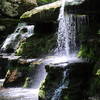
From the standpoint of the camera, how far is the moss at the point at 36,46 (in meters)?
17.5

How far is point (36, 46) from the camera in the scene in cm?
1803

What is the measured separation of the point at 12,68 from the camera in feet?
52.8

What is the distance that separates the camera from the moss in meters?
17.5

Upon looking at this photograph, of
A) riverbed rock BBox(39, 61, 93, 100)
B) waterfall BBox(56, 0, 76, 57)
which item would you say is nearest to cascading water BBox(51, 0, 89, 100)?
waterfall BBox(56, 0, 76, 57)

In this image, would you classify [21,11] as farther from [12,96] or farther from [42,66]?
[12,96]

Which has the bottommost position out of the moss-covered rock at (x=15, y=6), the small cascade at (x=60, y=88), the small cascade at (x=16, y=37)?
the small cascade at (x=16, y=37)

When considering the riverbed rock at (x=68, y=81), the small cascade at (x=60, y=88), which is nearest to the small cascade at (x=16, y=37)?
the riverbed rock at (x=68, y=81)

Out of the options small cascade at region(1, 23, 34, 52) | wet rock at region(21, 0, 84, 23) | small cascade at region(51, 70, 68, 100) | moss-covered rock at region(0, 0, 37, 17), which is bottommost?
small cascade at region(1, 23, 34, 52)

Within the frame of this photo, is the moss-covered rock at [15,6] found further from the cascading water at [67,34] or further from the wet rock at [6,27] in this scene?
the cascading water at [67,34]

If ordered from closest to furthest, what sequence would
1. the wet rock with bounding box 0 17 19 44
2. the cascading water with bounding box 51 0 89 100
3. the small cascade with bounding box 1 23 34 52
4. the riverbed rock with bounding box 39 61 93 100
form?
the riverbed rock with bounding box 39 61 93 100 → the cascading water with bounding box 51 0 89 100 → the small cascade with bounding box 1 23 34 52 → the wet rock with bounding box 0 17 19 44

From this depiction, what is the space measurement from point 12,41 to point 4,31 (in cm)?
278

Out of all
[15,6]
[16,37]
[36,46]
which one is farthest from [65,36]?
[15,6]

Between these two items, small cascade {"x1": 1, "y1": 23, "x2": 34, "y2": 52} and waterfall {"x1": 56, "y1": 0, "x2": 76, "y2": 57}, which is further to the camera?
small cascade {"x1": 1, "y1": 23, "x2": 34, "y2": 52}

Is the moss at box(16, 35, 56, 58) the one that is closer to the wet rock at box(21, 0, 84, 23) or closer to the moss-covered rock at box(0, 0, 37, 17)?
the wet rock at box(21, 0, 84, 23)
